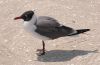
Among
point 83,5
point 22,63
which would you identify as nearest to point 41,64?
point 22,63

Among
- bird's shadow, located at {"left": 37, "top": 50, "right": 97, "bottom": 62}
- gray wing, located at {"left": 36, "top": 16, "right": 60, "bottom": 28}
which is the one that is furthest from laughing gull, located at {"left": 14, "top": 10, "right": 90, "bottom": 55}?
bird's shadow, located at {"left": 37, "top": 50, "right": 97, "bottom": 62}

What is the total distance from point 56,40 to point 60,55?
82cm

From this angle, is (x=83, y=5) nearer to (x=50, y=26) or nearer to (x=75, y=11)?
(x=75, y=11)

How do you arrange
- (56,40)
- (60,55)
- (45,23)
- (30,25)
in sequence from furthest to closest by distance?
(56,40), (60,55), (45,23), (30,25)

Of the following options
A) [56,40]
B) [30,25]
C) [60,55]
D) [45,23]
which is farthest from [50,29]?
[56,40]

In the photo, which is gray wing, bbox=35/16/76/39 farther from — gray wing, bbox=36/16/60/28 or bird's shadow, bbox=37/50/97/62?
bird's shadow, bbox=37/50/97/62

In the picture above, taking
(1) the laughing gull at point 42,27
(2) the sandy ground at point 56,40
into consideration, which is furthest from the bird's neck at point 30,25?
(2) the sandy ground at point 56,40

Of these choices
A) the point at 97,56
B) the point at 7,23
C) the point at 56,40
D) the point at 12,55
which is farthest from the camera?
the point at 7,23

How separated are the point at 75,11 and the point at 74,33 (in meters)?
2.43

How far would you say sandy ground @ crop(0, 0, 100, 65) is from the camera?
840 cm

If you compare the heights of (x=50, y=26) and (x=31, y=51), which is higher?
(x=50, y=26)

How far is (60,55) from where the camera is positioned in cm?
859

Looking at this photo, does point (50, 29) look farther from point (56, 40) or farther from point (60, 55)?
point (56, 40)

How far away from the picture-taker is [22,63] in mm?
8359
